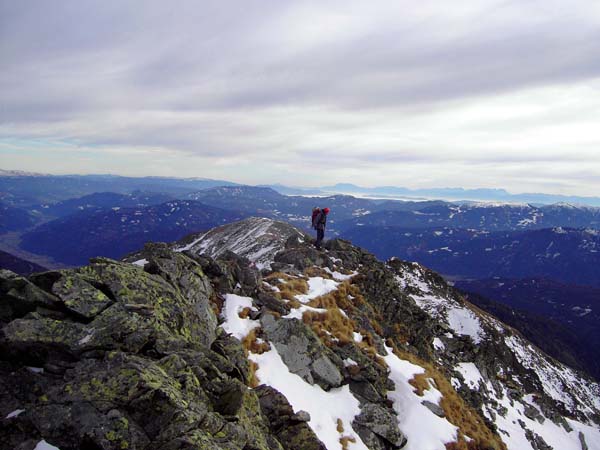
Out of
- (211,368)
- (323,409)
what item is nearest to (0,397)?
(211,368)

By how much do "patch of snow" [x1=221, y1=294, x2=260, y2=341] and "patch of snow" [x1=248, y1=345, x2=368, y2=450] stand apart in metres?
1.82

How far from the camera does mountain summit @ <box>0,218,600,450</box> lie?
11.1 meters

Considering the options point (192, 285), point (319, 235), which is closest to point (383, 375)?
point (192, 285)

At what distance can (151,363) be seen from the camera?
1265 centimetres

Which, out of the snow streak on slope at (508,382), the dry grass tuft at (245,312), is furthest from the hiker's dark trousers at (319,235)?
the dry grass tuft at (245,312)

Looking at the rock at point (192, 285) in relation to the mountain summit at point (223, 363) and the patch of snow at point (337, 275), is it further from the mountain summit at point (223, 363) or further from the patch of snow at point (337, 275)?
the patch of snow at point (337, 275)

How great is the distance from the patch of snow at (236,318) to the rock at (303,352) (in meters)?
1.32

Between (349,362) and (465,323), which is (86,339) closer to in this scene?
(349,362)

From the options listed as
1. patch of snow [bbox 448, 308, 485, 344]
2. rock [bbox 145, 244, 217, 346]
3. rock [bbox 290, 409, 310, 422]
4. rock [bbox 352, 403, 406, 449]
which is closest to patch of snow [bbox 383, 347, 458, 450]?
rock [bbox 352, 403, 406, 449]

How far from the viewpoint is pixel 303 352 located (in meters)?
24.5

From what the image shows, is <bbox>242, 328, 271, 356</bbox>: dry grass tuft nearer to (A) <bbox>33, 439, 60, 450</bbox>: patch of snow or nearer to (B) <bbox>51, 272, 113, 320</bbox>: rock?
(B) <bbox>51, 272, 113, 320</bbox>: rock

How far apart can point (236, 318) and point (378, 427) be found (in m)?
11.0

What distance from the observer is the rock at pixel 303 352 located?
78.1 ft

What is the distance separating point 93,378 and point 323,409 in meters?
13.7
